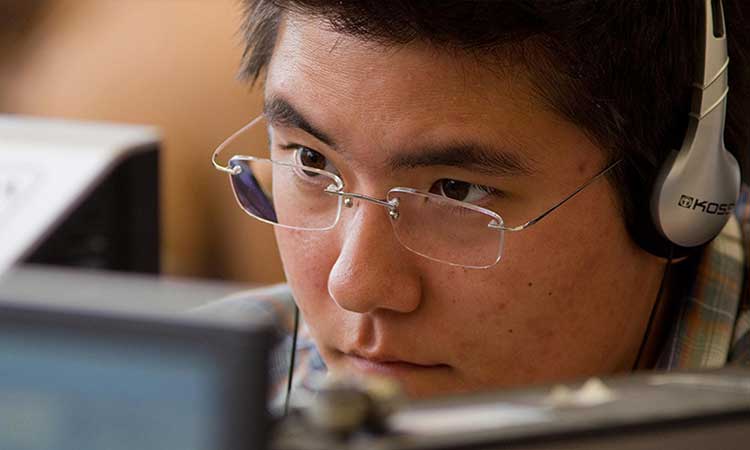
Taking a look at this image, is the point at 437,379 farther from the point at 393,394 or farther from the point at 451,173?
the point at 393,394

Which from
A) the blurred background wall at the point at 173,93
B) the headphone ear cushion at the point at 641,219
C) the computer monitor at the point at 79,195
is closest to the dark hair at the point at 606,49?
the headphone ear cushion at the point at 641,219

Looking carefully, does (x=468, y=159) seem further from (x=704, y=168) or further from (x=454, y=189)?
(x=704, y=168)

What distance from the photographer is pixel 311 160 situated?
1.08m

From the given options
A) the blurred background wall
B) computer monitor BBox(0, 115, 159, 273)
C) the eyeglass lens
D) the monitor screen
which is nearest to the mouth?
the eyeglass lens

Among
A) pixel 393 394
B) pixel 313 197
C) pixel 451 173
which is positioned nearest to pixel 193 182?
pixel 313 197

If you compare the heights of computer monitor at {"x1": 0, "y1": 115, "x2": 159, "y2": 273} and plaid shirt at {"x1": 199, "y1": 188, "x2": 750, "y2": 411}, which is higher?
computer monitor at {"x1": 0, "y1": 115, "x2": 159, "y2": 273}

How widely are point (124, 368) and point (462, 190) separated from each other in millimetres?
656

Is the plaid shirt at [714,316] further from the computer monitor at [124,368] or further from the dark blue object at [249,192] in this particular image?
the computer monitor at [124,368]

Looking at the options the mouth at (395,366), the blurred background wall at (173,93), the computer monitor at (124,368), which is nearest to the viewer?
the computer monitor at (124,368)

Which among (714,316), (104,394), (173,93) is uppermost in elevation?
(104,394)

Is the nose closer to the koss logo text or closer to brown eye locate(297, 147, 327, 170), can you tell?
brown eye locate(297, 147, 327, 170)

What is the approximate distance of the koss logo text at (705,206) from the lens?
3.34 feet

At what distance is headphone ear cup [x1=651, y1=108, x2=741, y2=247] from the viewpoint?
1.00 meters

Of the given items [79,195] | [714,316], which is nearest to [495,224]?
[714,316]
